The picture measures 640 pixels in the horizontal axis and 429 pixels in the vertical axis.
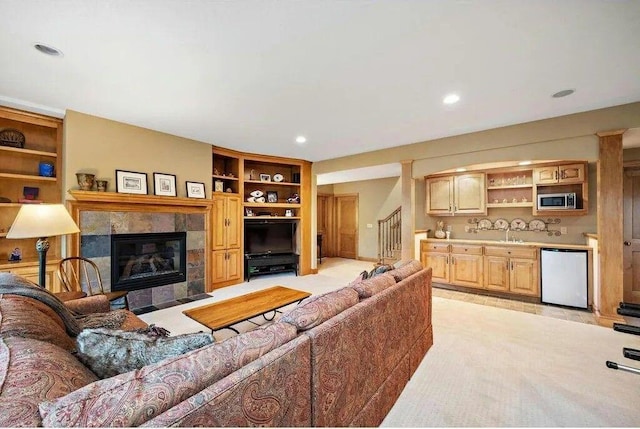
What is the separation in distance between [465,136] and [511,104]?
3.58 ft

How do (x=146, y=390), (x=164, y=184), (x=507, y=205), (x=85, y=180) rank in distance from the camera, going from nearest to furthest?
(x=146, y=390) < (x=85, y=180) < (x=164, y=184) < (x=507, y=205)

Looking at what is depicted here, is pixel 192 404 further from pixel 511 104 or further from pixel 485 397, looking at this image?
pixel 511 104

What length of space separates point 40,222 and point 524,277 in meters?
5.95

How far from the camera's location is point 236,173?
5418 millimetres

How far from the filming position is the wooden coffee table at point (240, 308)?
2.39 m

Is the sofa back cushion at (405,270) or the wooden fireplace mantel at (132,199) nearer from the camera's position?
the sofa back cushion at (405,270)

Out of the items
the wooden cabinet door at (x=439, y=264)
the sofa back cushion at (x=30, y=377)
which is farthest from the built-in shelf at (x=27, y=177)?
the wooden cabinet door at (x=439, y=264)

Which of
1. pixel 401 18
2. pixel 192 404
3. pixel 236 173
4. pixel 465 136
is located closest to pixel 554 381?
pixel 192 404

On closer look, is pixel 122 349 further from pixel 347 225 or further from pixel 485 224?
pixel 347 225

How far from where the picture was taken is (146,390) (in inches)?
30.4

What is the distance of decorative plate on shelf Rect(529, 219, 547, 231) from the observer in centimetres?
449

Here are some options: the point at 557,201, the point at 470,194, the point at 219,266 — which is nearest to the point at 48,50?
the point at 219,266

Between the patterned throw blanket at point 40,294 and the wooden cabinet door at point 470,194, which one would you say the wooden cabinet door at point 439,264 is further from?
the patterned throw blanket at point 40,294

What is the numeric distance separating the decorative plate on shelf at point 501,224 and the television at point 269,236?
407 centimetres
